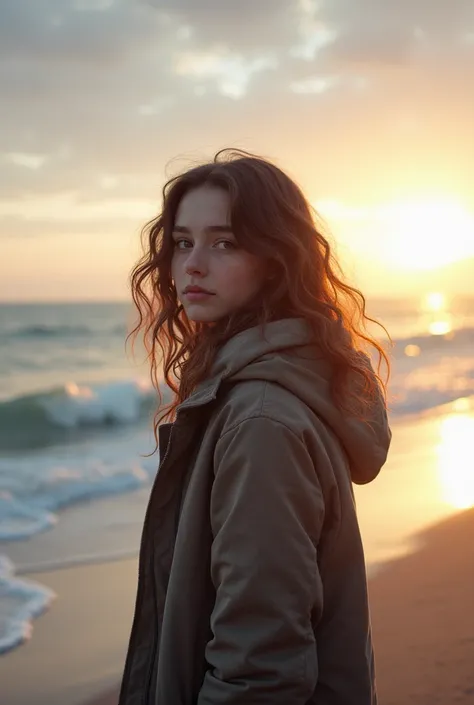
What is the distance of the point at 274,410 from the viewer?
63.3 inches

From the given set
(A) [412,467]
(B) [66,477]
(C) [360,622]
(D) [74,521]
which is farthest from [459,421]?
(C) [360,622]

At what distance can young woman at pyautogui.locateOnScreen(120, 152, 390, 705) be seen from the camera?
157 centimetres

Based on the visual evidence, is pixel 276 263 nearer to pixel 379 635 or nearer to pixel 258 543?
pixel 258 543

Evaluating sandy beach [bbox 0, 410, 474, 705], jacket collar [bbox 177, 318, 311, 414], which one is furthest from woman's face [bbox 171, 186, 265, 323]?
sandy beach [bbox 0, 410, 474, 705]

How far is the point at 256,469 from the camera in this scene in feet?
5.11

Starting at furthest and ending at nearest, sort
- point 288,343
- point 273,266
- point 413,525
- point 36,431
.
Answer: point 36,431 < point 413,525 < point 273,266 < point 288,343

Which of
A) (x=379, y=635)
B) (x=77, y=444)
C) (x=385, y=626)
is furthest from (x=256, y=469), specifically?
(x=77, y=444)

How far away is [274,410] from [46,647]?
3.28 metres

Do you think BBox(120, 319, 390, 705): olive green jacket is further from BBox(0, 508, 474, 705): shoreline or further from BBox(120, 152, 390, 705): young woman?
BBox(0, 508, 474, 705): shoreline

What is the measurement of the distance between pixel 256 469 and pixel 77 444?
38.1 feet

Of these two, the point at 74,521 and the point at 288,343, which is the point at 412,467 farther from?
the point at 288,343

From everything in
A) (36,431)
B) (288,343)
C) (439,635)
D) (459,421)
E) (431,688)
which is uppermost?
(36,431)

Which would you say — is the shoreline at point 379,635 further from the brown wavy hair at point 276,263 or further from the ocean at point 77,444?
the brown wavy hair at point 276,263

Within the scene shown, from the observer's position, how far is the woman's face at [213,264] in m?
1.93
